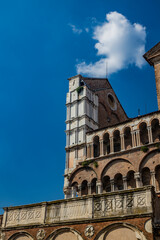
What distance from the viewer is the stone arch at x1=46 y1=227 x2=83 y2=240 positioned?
18000 millimetres

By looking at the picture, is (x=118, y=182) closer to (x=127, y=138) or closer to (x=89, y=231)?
(x=127, y=138)

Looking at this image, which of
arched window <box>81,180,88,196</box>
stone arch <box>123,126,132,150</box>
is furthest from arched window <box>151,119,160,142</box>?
arched window <box>81,180,88,196</box>

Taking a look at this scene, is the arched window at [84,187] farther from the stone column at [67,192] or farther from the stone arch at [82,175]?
the stone column at [67,192]

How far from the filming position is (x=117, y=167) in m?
30.9

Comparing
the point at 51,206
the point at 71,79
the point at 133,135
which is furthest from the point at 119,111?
the point at 51,206

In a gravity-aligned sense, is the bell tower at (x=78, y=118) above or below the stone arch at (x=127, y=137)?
above

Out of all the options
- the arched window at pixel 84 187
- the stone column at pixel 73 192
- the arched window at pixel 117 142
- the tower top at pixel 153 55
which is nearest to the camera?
the stone column at pixel 73 192

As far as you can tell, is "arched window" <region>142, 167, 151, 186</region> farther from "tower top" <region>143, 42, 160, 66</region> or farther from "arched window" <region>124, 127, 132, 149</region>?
"tower top" <region>143, 42, 160, 66</region>

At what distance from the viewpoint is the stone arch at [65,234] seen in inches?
709

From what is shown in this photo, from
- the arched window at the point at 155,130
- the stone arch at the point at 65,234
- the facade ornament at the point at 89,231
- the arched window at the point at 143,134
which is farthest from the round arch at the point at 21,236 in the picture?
the arched window at the point at 155,130

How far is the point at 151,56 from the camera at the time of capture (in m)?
35.4

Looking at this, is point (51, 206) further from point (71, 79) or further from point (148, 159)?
point (71, 79)

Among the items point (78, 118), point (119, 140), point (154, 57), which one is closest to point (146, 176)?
point (119, 140)

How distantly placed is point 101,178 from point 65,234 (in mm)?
13150
